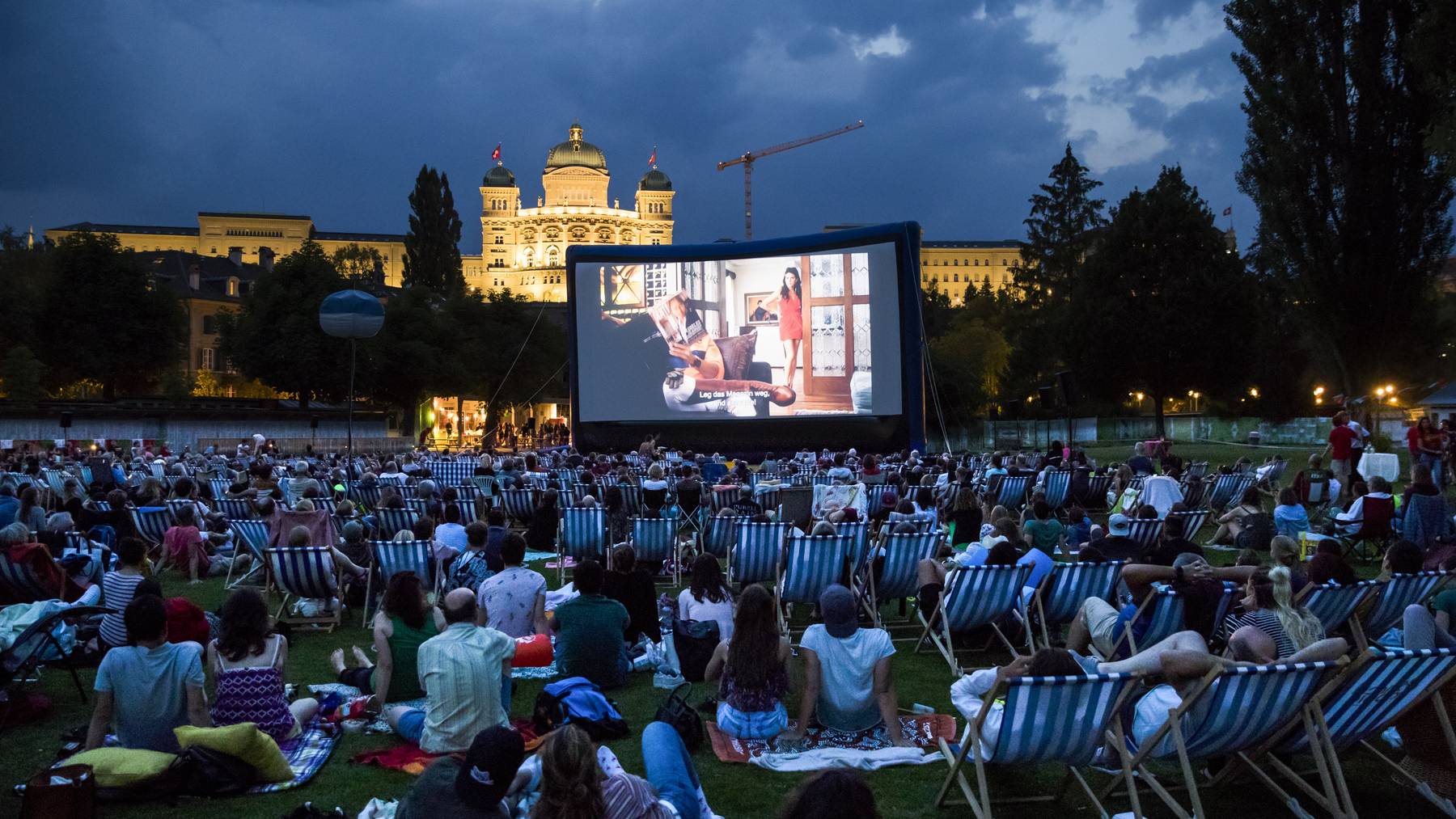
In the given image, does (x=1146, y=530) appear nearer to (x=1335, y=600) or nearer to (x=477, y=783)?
(x=1335, y=600)

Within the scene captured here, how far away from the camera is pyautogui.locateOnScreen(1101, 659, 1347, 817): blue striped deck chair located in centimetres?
401

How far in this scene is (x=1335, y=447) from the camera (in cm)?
1455

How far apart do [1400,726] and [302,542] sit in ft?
21.7

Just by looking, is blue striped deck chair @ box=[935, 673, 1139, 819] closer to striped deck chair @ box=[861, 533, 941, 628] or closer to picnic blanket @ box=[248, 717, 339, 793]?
picnic blanket @ box=[248, 717, 339, 793]

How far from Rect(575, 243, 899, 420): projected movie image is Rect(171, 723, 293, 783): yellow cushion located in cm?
2186

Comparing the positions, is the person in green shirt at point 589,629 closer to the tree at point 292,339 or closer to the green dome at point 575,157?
the tree at point 292,339

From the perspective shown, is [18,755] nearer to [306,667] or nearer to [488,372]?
[306,667]

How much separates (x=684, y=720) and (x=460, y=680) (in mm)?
990

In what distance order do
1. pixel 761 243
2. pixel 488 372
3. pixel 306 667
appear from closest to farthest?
pixel 306 667
pixel 761 243
pixel 488 372

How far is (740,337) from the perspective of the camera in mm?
26969

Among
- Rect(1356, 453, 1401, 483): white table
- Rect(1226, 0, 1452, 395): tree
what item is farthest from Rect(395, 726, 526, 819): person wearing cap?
Rect(1226, 0, 1452, 395): tree

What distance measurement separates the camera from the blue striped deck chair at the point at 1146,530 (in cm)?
894

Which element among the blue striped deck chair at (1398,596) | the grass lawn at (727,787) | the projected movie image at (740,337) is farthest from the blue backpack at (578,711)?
the projected movie image at (740,337)

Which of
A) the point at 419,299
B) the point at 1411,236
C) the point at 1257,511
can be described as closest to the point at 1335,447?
the point at 1257,511
